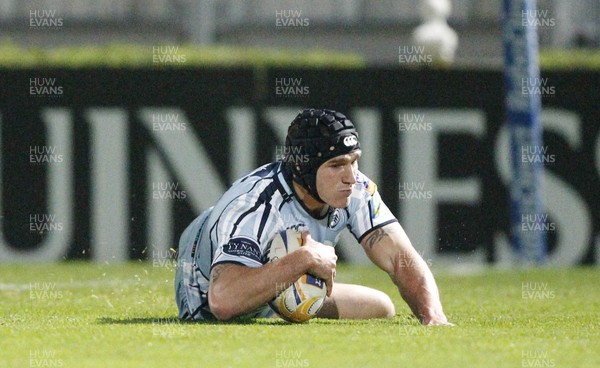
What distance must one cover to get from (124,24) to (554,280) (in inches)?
472

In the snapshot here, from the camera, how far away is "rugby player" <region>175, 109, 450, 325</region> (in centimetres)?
888

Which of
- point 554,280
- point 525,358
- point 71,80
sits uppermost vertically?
point 71,80

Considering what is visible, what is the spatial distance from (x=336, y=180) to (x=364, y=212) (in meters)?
0.66

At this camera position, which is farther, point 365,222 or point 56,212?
point 56,212

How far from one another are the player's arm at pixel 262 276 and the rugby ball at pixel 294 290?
108 millimetres

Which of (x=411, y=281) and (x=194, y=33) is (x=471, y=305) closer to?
(x=411, y=281)

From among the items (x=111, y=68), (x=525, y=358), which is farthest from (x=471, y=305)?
(x=111, y=68)

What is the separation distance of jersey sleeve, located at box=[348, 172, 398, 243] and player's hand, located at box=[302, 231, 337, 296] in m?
0.65

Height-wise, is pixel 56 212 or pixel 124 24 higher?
pixel 124 24

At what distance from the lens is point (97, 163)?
16.5 metres
